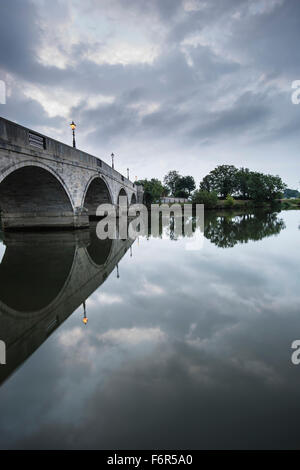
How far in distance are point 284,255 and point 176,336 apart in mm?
6112

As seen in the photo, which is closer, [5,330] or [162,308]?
[5,330]

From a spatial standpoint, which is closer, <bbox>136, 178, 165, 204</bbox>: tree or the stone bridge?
the stone bridge

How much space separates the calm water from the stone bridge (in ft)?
22.0

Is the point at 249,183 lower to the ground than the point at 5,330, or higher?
higher

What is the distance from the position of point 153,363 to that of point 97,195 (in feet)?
69.5

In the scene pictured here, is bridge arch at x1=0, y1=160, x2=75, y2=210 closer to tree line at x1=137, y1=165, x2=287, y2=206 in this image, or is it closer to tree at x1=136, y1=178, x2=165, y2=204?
tree line at x1=137, y1=165, x2=287, y2=206

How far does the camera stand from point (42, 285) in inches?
203

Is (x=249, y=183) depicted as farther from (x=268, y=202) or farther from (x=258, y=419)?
(x=258, y=419)

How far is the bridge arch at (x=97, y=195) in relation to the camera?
19922 mm

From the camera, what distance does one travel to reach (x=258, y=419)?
5.87 ft

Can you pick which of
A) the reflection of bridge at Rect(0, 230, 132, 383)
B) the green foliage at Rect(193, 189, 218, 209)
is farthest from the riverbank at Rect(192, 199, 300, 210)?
the reflection of bridge at Rect(0, 230, 132, 383)

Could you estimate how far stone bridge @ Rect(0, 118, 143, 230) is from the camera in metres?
9.59
